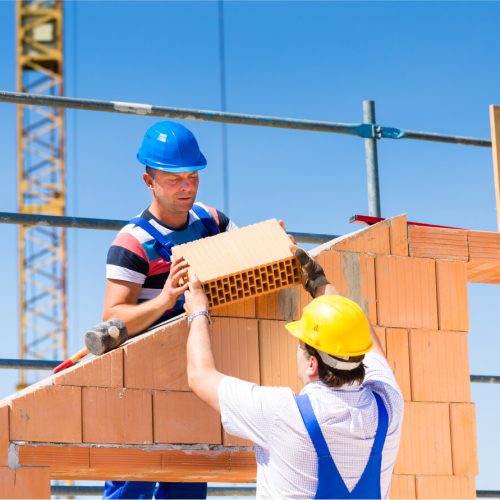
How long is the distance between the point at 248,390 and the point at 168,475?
1.05 meters

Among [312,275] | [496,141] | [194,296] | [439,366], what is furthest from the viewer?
[496,141]

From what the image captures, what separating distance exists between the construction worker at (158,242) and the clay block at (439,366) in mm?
1022

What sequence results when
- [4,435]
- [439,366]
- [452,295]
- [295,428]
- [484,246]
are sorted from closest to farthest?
[295,428] < [4,435] < [439,366] < [452,295] < [484,246]

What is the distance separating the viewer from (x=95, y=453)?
12.9 feet

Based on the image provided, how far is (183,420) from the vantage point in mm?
4113

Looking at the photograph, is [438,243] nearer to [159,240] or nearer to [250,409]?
[159,240]

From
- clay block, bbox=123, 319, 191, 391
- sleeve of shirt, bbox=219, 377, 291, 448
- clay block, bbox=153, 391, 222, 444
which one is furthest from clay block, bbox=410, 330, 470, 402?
sleeve of shirt, bbox=219, 377, 291, 448

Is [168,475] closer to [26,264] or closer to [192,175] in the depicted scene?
[192,175]

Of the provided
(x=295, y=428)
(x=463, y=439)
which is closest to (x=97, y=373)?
(x=295, y=428)

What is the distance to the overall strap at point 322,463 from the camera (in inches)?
125

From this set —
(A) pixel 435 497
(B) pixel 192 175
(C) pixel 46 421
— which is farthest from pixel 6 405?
(A) pixel 435 497

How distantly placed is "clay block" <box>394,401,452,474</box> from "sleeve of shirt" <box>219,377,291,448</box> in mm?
1350

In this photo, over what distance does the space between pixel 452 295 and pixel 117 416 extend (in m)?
1.66

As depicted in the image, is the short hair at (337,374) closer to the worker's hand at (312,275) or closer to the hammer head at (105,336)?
the worker's hand at (312,275)
